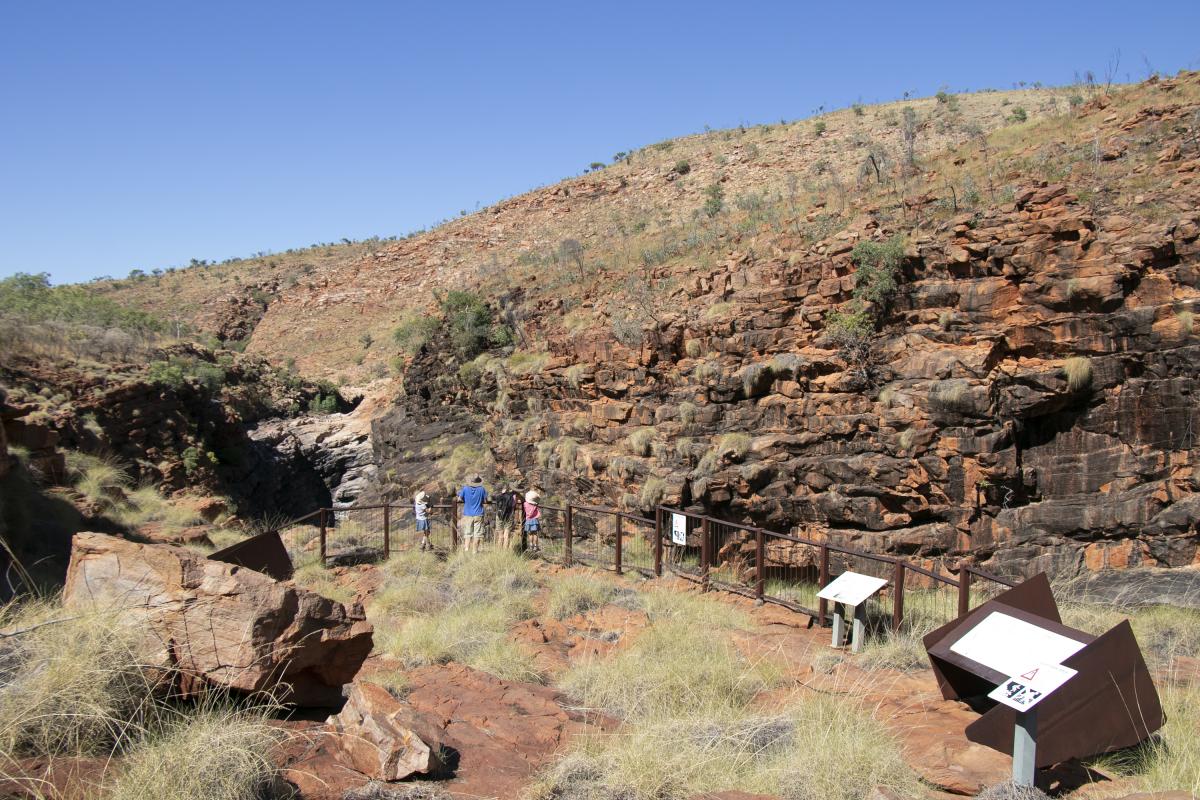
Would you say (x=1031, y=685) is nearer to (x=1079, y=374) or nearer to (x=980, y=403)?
(x=980, y=403)

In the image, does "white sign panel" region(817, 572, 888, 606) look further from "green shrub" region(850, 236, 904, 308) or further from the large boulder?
"green shrub" region(850, 236, 904, 308)

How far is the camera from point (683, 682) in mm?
6508

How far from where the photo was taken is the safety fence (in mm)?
9320

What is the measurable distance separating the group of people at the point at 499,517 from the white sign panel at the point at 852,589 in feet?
22.8

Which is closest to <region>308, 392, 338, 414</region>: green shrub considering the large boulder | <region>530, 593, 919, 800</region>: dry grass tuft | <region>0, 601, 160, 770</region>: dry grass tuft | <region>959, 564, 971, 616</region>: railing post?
<region>530, 593, 919, 800</region>: dry grass tuft

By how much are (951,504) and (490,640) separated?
24.1 ft

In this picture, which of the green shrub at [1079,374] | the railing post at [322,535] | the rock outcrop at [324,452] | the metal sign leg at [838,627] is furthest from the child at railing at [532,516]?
the rock outcrop at [324,452]

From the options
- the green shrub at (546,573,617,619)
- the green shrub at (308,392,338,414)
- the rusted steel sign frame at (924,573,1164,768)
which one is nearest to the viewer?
the rusted steel sign frame at (924,573,1164,768)

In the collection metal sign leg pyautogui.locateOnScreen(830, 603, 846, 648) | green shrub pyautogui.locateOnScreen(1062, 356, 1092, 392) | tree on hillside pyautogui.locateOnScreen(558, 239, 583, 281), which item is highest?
tree on hillside pyautogui.locateOnScreen(558, 239, 583, 281)

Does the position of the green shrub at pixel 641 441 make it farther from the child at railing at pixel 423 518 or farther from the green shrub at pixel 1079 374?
the green shrub at pixel 1079 374

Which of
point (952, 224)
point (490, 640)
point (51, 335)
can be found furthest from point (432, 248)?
point (490, 640)

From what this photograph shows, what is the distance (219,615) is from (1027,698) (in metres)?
4.90

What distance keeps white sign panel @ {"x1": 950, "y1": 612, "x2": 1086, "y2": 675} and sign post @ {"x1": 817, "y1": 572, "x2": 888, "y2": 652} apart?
295 centimetres

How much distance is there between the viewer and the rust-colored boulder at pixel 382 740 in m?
4.71
